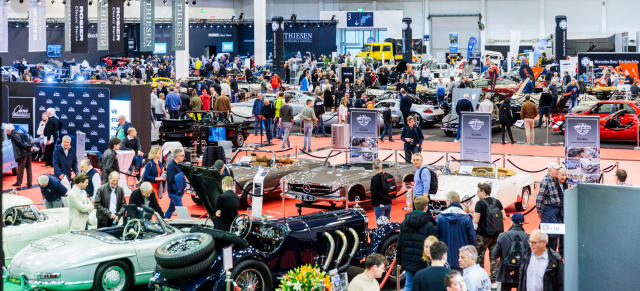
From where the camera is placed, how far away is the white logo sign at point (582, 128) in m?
15.5

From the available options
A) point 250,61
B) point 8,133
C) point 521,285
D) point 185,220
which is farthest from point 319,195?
point 250,61

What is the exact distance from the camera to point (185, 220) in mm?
11477

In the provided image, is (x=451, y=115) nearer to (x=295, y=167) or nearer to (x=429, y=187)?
(x=295, y=167)

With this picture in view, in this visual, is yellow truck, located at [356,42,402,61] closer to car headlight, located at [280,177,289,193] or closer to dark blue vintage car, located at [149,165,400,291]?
car headlight, located at [280,177,289,193]

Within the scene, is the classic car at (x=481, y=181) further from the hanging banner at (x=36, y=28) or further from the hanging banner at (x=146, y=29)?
the hanging banner at (x=36, y=28)

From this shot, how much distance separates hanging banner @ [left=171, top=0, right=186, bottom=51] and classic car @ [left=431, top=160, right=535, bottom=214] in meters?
18.5

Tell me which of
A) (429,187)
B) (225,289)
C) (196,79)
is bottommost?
(225,289)

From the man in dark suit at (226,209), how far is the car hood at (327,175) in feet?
12.8

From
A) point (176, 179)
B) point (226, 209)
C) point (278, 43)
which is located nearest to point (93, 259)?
point (226, 209)

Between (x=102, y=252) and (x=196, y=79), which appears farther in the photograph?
(x=196, y=79)

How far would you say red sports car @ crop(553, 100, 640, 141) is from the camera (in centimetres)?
2248

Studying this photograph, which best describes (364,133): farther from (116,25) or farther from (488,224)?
(116,25)

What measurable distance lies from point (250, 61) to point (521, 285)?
42.0 metres

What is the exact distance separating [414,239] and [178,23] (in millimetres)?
23463
